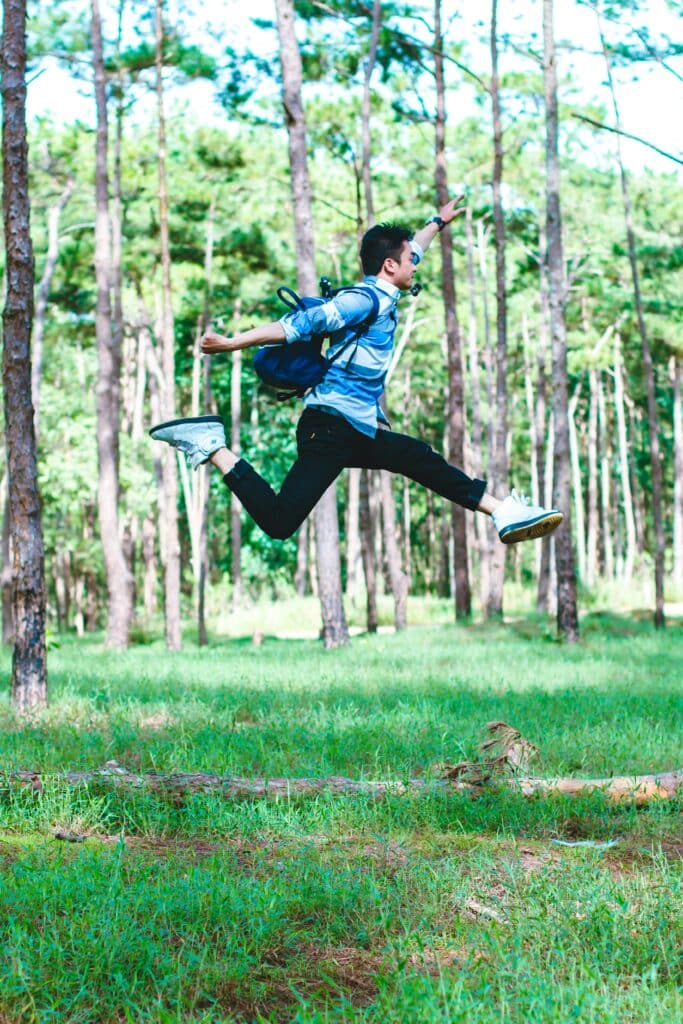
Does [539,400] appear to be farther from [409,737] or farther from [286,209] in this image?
[409,737]

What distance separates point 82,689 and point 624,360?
37.3m

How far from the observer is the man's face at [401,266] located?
6.29 m

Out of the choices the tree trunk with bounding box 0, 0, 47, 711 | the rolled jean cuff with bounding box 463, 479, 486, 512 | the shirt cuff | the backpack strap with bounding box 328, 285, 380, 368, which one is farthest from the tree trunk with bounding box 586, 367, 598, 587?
the backpack strap with bounding box 328, 285, 380, 368

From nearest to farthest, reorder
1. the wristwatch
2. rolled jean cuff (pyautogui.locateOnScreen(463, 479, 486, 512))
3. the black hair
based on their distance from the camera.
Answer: the black hair < rolled jean cuff (pyautogui.locateOnScreen(463, 479, 486, 512)) < the wristwatch

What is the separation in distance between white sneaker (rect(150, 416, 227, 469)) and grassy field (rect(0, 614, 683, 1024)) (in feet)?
6.04

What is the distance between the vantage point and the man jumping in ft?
20.2

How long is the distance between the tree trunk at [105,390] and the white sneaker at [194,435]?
13732 mm

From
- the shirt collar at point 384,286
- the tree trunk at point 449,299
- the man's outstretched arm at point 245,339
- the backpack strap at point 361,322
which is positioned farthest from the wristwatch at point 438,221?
the tree trunk at point 449,299

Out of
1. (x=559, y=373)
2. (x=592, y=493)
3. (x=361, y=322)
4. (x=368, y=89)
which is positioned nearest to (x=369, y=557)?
(x=559, y=373)

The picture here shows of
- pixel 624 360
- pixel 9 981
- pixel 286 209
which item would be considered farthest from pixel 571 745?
pixel 624 360

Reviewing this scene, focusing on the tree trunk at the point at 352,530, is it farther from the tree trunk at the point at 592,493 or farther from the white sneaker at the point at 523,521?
the white sneaker at the point at 523,521

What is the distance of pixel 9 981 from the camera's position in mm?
3639

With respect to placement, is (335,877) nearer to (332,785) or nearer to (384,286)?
(332,785)

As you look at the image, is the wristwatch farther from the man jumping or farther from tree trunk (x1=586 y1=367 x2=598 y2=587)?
tree trunk (x1=586 y1=367 x2=598 y2=587)
